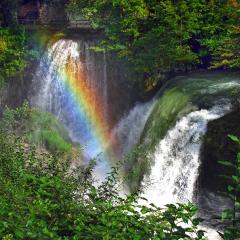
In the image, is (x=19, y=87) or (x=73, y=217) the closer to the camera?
(x=73, y=217)

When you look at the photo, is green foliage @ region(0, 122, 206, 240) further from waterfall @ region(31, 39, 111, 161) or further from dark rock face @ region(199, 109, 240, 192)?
waterfall @ region(31, 39, 111, 161)

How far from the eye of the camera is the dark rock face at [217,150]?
46.5 ft

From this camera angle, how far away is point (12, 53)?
2217 centimetres

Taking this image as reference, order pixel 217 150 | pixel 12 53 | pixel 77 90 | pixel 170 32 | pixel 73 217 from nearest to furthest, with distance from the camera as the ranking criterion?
1. pixel 73 217
2. pixel 217 150
3. pixel 170 32
4. pixel 12 53
5. pixel 77 90

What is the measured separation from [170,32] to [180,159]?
767 cm

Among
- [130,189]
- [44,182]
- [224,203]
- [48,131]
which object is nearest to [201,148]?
[224,203]

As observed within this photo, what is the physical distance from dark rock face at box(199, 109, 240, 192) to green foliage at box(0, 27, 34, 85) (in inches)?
454

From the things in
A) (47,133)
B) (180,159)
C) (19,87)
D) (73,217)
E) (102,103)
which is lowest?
(47,133)

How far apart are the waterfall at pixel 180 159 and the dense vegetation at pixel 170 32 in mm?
5409

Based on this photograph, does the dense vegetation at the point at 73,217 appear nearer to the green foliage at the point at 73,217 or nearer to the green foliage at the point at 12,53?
the green foliage at the point at 73,217

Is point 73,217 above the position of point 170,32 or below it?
below

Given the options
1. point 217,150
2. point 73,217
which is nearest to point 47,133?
point 217,150

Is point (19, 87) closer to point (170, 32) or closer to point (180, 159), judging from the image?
point (170, 32)

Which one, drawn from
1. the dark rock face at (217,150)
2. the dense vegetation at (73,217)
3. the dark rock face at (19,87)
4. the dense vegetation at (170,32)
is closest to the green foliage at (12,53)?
the dark rock face at (19,87)
